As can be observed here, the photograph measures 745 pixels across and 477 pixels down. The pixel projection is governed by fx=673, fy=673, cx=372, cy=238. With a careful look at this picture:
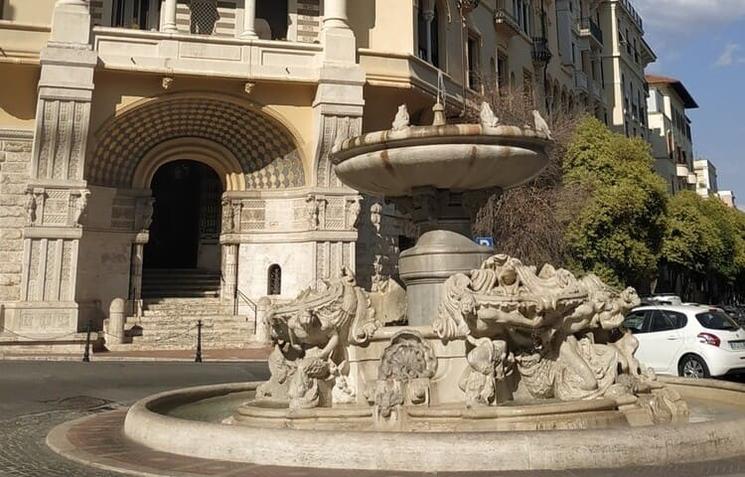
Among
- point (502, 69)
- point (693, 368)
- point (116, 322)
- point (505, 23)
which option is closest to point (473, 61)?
point (505, 23)

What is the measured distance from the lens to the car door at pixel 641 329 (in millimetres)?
12625

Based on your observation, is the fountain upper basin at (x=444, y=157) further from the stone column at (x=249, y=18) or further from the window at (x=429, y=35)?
the window at (x=429, y=35)

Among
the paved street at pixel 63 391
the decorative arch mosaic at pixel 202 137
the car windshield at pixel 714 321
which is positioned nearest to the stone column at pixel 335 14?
the decorative arch mosaic at pixel 202 137

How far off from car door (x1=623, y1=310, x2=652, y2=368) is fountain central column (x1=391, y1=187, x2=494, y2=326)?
5.73m

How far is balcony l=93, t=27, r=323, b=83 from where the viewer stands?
1766 cm

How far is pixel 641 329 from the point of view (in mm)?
12844

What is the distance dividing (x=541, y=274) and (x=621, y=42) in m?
43.5

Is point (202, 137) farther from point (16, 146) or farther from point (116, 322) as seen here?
point (116, 322)

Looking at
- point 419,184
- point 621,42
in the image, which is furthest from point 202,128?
point 621,42

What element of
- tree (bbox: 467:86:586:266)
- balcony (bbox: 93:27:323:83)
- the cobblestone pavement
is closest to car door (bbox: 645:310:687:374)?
tree (bbox: 467:86:586:266)

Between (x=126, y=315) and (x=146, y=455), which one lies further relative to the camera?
(x=126, y=315)

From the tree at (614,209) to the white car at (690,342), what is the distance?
1008 centimetres

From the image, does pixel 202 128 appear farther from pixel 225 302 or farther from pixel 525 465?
pixel 525 465

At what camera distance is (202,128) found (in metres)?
20.1
